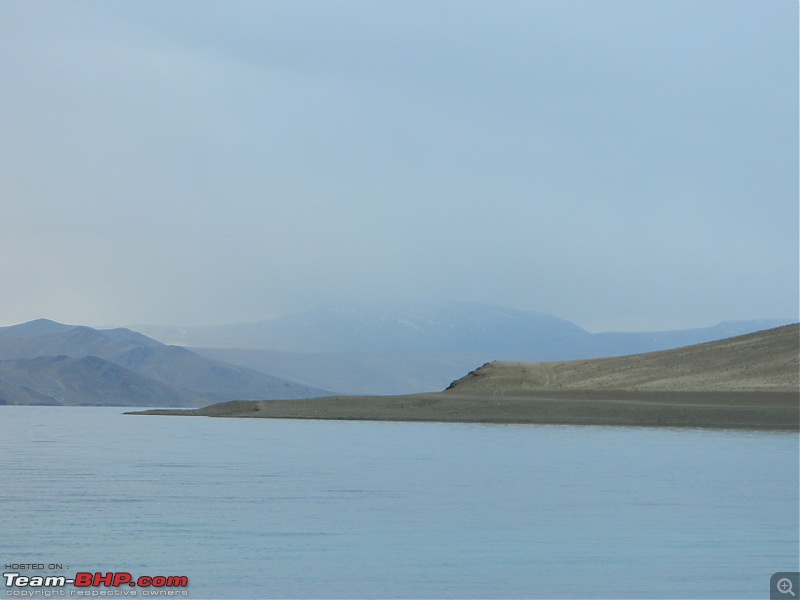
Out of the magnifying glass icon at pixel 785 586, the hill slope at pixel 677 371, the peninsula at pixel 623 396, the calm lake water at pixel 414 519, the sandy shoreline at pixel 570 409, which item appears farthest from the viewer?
the hill slope at pixel 677 371

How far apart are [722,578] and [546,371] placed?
8329 centimetres

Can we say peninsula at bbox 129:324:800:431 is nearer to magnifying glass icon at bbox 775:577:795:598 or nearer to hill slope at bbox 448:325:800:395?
hill slope at bbox 448:325:800:395

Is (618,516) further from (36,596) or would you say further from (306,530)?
(36,596)

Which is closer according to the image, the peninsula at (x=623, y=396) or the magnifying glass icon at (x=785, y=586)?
the magnifying glass icon at (x=785, y=586)

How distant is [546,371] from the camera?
326 ft

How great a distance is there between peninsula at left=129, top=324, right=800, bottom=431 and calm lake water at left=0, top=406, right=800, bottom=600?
22.7 meters

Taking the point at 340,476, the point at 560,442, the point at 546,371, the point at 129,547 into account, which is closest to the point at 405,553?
the point at 129,547

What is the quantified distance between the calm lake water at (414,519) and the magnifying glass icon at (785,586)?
0.85ft

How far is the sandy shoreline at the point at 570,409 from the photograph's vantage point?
60719 mm

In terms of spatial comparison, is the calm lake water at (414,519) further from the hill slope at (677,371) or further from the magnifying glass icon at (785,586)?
the hill slope at (677,371)

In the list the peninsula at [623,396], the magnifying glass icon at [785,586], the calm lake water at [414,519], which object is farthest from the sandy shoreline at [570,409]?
the magnifying glass icon at [785,586]

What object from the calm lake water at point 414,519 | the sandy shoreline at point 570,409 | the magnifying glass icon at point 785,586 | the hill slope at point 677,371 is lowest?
the magnifying glass icon at point 785,586

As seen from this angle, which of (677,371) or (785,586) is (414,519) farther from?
(677,371)

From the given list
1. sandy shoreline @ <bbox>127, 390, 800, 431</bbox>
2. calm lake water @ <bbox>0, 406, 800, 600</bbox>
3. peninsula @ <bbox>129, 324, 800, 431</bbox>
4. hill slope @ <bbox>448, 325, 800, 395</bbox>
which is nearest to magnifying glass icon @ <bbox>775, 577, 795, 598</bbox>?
calm lake water @ <bbox>0, 406, 800, 600</bbox>
